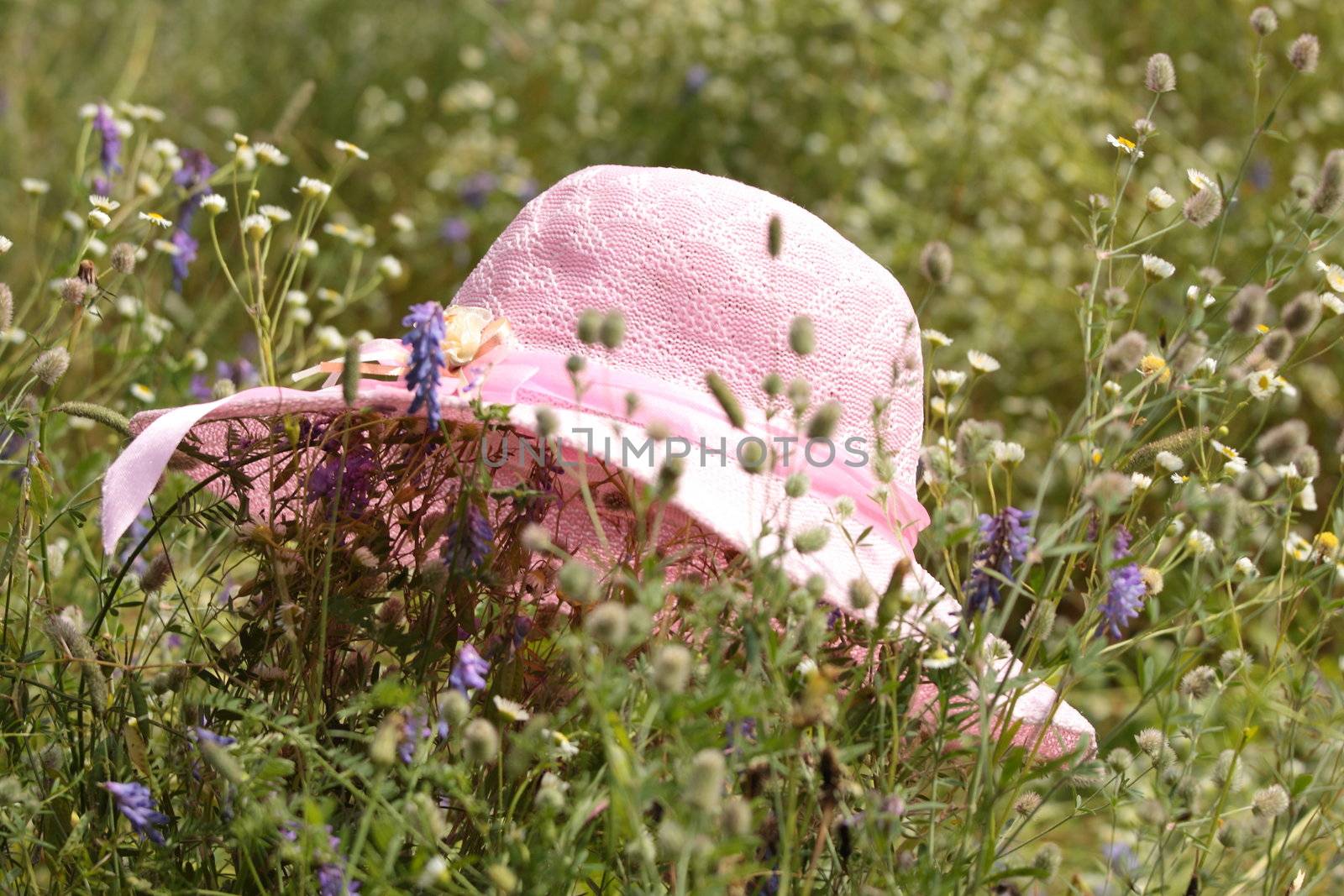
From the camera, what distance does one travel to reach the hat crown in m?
1.37

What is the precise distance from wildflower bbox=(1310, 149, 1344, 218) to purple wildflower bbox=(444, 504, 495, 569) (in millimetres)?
705

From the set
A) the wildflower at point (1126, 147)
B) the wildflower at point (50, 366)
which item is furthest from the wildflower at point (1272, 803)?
the wildflower at point (50, 366)

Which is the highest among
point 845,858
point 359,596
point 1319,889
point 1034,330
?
point 359,596

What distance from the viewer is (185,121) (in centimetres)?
394

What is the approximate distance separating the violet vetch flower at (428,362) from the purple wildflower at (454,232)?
2.42m

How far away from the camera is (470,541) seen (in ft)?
3.59

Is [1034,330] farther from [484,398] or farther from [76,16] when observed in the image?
[76,16]

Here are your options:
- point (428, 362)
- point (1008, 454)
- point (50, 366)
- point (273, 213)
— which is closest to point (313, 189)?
point (273, 213)

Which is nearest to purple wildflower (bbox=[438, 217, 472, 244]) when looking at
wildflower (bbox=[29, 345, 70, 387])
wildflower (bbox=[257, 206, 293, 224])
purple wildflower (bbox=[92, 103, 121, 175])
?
purple wildflower (bbox=[92, 103, 121, 175])

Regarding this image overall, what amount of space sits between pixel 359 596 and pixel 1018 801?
580mm

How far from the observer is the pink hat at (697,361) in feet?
3.97

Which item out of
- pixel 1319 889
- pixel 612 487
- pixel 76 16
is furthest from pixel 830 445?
pixel 76 16

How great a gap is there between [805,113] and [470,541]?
9.79 feet

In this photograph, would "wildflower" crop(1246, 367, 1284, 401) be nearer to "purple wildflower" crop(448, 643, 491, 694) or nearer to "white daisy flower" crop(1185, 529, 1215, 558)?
"white daisy flower" crop(1185, 529, 1215, 558)
